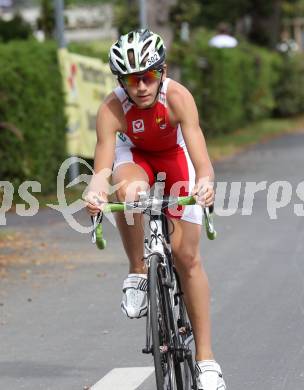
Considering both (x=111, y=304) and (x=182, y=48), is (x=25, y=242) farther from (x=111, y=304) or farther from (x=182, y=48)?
(x=182, y=48)

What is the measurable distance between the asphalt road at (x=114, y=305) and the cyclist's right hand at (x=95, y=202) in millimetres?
1408

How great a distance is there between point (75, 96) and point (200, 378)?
39.9 feet

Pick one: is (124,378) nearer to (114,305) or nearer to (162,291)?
(162,291)

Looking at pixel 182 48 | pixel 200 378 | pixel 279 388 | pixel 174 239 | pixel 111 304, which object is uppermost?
pixel 174 239

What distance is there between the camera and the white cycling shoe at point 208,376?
19.9 feet

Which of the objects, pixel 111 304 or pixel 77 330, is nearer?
pixel 77 330

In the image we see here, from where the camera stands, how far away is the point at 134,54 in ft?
19.4

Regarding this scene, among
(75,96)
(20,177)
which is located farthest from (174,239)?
(75,96)

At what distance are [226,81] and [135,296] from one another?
23793mm

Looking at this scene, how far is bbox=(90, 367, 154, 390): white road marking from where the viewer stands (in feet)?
22.5

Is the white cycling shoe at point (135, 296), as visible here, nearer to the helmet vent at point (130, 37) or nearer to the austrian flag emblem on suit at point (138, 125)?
the austrian flag emblem on suit at point (138, 125)

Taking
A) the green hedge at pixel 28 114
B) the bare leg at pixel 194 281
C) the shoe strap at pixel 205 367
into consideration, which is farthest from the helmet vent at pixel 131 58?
Answer: the green hedge at pixel 28 114

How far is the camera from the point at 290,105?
125 feet

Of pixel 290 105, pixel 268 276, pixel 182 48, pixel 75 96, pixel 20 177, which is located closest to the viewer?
pixel 268 276
